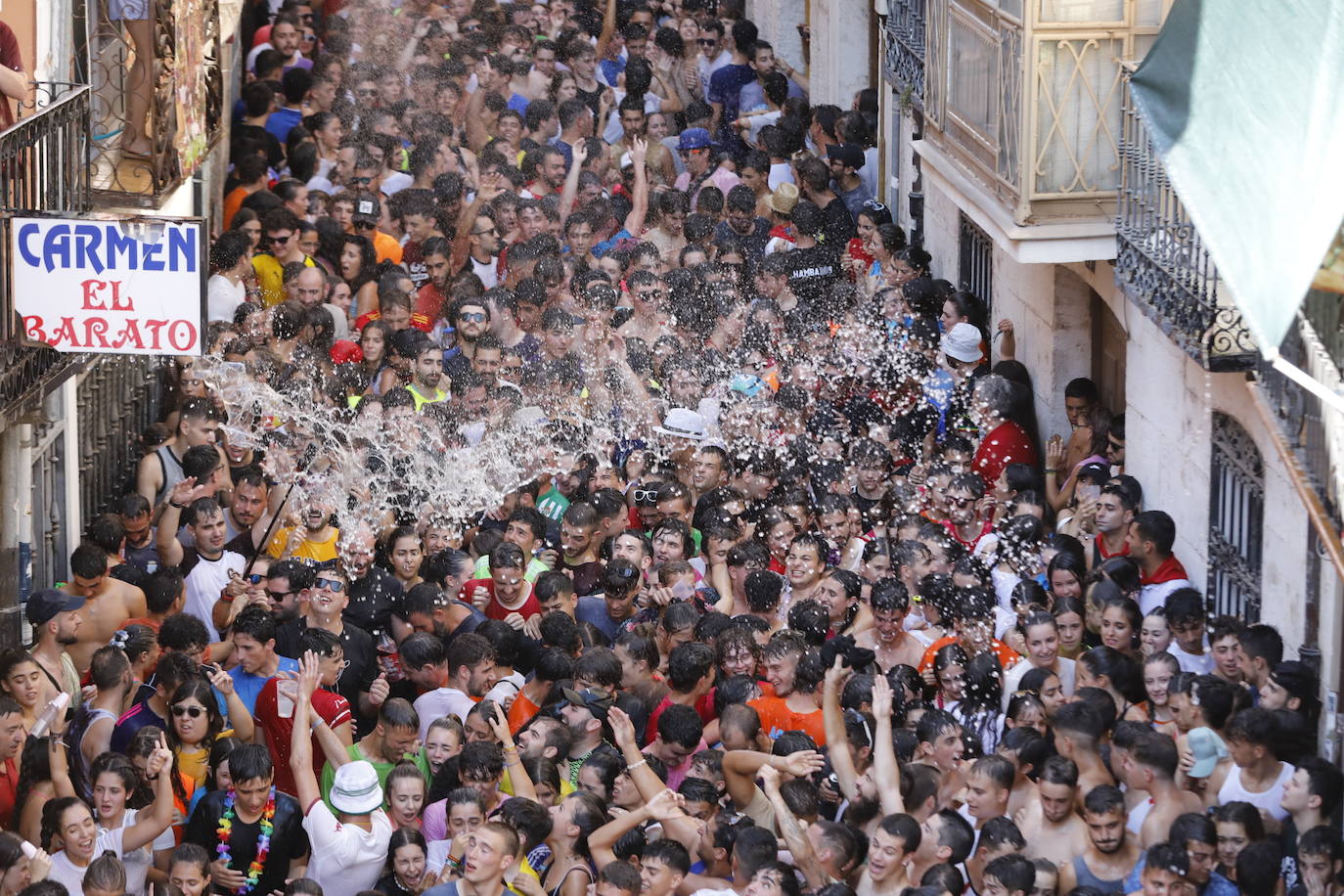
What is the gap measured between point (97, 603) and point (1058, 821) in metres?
5.02

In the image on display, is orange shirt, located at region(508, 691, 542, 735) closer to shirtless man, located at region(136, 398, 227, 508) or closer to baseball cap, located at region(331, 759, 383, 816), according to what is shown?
baseball cap, located at region(331, 759, 383, 816)

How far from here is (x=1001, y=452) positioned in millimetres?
14625

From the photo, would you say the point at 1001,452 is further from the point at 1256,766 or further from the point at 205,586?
the point at 205,586

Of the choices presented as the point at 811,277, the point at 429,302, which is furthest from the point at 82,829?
the point at 811,277

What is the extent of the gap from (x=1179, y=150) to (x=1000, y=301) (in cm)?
578

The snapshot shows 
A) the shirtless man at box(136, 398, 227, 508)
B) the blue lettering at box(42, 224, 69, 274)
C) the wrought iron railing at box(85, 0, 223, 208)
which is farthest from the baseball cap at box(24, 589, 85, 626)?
the wrought iron railing at box(85, 0, 223, 208)

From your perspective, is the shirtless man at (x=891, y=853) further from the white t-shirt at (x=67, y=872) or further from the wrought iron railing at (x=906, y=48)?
the wrought iron railing at (x=906, y=48)

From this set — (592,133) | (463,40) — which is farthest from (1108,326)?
(463,40)

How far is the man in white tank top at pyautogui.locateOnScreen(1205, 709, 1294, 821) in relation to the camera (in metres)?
10.1

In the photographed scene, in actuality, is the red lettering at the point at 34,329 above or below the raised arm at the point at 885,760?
above

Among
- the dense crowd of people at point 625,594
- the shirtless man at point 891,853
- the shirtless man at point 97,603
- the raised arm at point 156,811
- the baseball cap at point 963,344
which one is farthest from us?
the baseball cap at point 963,344

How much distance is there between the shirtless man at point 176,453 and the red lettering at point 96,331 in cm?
230

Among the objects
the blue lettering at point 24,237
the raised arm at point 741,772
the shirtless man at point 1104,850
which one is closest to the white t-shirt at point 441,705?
the raised arm at point 741,772

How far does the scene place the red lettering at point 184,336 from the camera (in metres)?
11.8
